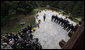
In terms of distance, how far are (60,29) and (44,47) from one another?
18.6 feet

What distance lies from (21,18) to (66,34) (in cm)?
1274

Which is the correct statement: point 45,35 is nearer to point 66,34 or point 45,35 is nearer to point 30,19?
point 66,34

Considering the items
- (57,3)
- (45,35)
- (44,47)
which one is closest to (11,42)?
(44,47)

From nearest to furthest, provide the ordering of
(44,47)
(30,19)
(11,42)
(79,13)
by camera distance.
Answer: (11,42), (44,47), (30,19), (79,13)

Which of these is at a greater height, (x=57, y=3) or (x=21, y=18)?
(x=57, y=3)

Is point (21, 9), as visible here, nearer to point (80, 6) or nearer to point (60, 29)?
point (60, 29)

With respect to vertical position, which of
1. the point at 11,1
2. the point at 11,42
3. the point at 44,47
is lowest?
the point at 44,47

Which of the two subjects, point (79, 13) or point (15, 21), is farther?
point (79, 13)

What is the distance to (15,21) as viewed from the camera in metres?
20.6

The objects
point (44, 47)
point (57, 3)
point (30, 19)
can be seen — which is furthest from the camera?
point (57, 3)

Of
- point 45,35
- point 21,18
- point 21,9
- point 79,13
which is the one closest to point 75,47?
point 45,35

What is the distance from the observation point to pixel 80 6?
37656 millimetres

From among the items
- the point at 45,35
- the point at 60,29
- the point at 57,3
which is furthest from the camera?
the point at 57,3

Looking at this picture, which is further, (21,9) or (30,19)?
(30,19)
